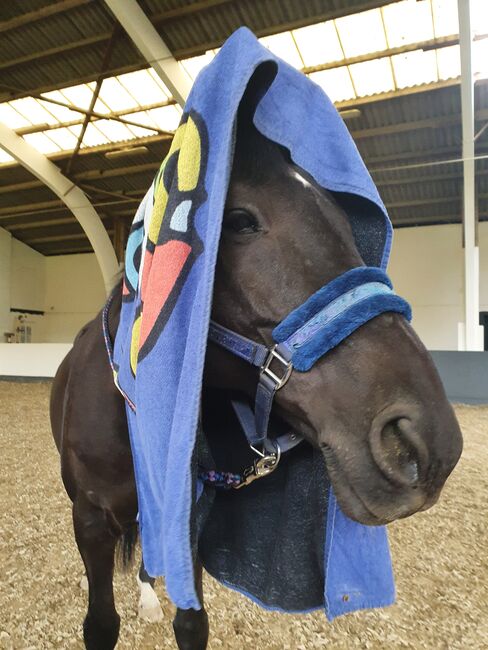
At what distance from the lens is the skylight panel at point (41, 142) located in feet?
36.9

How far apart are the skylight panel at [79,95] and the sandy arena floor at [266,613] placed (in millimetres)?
8391

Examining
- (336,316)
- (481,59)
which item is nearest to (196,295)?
(336,316)

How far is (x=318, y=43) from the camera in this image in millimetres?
7457

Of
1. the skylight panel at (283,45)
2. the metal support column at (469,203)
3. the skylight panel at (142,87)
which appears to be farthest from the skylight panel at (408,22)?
the skylight panel at (142,87)

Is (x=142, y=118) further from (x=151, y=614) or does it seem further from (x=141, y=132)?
(x=151, y=614)

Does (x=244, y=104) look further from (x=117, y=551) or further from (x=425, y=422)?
(x=117, y=551)

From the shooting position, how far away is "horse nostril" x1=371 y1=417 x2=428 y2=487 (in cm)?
70

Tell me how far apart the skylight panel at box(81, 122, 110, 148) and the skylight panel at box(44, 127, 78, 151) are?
0.80 ft

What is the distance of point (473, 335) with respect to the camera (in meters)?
10.0

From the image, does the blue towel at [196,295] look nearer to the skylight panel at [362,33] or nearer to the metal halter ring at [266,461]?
the metal halter ring at [266,461]

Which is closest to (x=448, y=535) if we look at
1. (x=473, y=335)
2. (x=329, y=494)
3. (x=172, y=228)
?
(x=329, y=494)

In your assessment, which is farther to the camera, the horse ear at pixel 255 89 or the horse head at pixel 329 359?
the horse ear at pixel 255 89

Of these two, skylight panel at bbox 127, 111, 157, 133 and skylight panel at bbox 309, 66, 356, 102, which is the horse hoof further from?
skylight panel at bbox 127, 111, 157, 133

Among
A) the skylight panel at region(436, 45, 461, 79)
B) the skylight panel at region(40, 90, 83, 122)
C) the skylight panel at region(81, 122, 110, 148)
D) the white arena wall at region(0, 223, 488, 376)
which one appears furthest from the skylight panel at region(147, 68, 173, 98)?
the white arena wall at region(0, 223, 488, 376)
